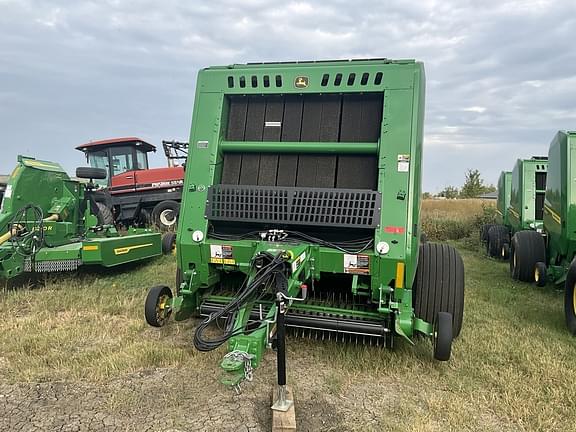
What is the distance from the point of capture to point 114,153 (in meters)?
12.4

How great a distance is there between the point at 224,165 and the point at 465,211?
53.6ft

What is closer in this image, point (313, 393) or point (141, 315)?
point (313, 393)

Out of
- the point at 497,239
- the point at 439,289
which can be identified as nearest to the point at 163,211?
the point at 497,239

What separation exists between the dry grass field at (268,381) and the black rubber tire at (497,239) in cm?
625

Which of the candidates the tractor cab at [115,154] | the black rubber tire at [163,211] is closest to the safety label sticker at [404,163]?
the black rubber tire at [163,211]

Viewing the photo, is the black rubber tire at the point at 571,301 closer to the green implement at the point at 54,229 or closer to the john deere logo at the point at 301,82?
the john deere logo at the point at 301,82

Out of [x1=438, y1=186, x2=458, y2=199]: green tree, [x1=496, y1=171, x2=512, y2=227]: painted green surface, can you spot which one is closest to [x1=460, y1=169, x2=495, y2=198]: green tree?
[x1=438, y1=186, x2=458, y2=199]: green tree

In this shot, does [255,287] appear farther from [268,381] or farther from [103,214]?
[103,214]

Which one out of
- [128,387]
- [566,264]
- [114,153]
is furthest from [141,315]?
[114,153]

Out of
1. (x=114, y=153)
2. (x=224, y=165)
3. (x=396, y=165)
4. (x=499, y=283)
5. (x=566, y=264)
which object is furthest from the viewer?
(x=114, y=153)

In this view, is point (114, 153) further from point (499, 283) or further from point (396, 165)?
point (396, 165)

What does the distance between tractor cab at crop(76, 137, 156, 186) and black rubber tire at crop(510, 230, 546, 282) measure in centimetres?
904

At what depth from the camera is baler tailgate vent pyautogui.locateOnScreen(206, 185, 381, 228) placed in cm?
369

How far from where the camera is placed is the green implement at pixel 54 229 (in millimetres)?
6074
